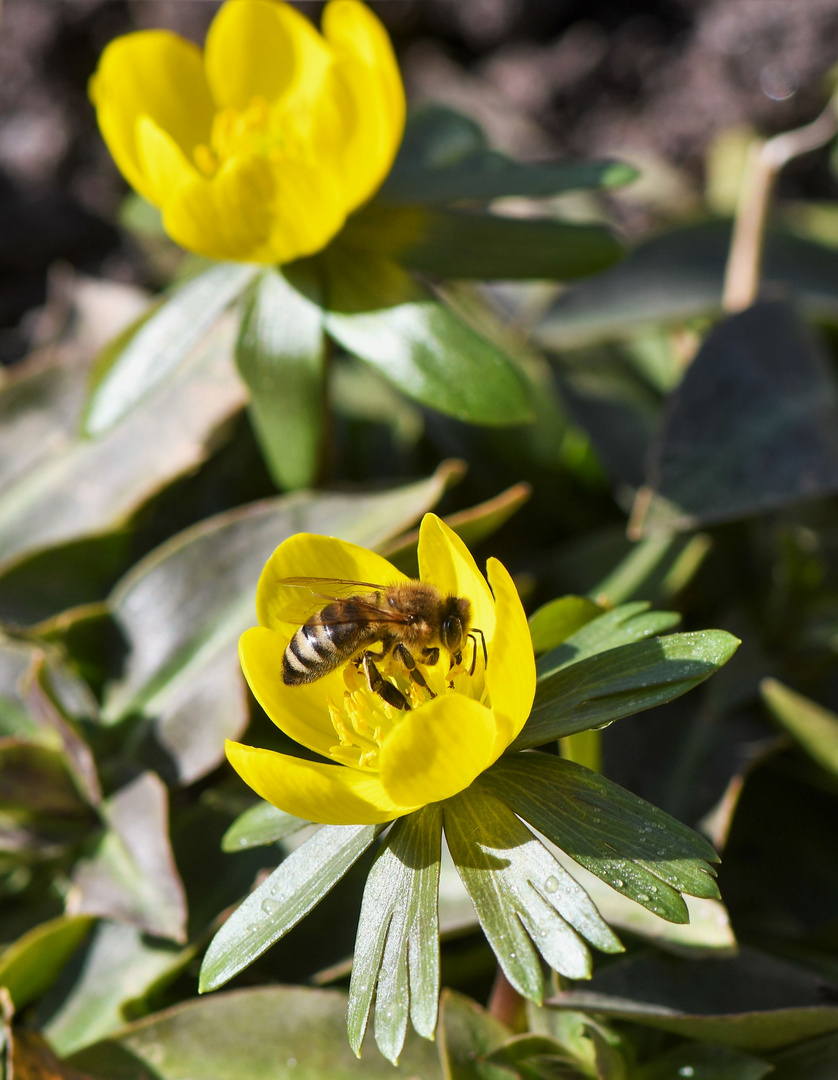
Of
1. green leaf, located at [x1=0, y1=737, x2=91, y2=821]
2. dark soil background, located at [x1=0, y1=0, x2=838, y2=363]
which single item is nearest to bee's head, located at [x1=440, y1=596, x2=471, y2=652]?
green leaf, located at [x1=0, y1=737, x2=91, y2=821]

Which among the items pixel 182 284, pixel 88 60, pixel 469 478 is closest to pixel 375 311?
pixel 182 284

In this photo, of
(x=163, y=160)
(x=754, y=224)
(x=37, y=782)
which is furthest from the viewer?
(x=754, y=224)

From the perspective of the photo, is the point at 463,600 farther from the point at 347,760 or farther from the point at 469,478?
the point at 469,478

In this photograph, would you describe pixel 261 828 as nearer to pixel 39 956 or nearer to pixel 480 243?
pixel 39 956

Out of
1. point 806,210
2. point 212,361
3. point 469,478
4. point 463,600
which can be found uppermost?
point 463,600

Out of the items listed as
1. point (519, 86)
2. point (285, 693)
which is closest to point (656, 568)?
point (285, 693)

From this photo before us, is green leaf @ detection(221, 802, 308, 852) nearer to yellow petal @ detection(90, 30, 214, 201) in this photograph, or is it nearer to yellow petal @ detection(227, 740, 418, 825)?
yellow petal @ detection(227, 740, 418, 825)
